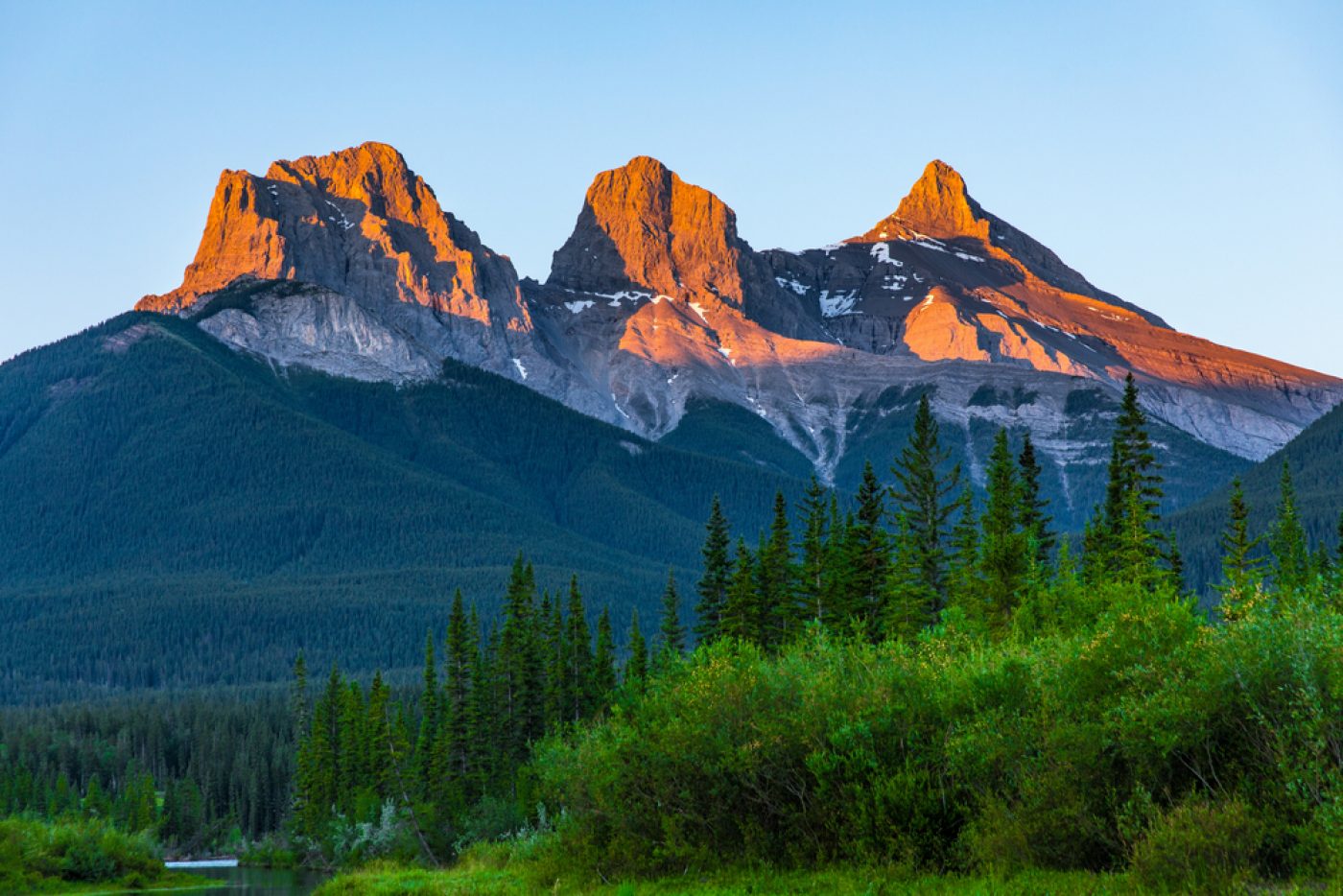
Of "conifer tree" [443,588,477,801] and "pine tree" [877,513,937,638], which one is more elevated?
"pine tree" [877,513,937,638]

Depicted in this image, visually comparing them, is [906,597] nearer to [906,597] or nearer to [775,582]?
A: [906,597]

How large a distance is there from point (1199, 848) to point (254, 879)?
92196 mm

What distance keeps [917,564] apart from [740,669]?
29845 mm

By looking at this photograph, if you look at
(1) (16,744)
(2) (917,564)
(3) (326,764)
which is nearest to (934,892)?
(2) (917,564)

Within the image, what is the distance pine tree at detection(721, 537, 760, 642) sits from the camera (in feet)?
245

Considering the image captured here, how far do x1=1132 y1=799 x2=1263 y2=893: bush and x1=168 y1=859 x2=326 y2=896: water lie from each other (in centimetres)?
6511

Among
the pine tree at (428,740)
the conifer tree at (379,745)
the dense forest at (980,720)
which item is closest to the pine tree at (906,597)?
the dense forest at (980,720)

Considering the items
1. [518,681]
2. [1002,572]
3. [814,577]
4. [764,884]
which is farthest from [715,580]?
[764,884]

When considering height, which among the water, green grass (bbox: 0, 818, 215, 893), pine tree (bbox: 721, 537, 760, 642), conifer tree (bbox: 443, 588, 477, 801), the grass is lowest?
the water

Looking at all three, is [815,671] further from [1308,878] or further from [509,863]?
[509,863]

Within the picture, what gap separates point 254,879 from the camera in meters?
106

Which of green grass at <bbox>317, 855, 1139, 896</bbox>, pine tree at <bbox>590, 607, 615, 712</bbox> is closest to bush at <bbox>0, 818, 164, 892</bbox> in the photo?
pine tree at <bbox>590, 607, 615, 712</bbox>

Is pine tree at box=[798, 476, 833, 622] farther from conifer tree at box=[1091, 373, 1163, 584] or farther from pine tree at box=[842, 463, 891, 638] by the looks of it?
conifer tree at box=[1091, 373, 1163, 584]

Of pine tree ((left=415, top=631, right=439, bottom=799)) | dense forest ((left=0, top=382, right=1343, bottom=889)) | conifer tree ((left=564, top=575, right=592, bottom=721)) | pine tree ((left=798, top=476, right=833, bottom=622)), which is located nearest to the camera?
dense forest ((left=0, top=382, right=1343, bottom=889))
